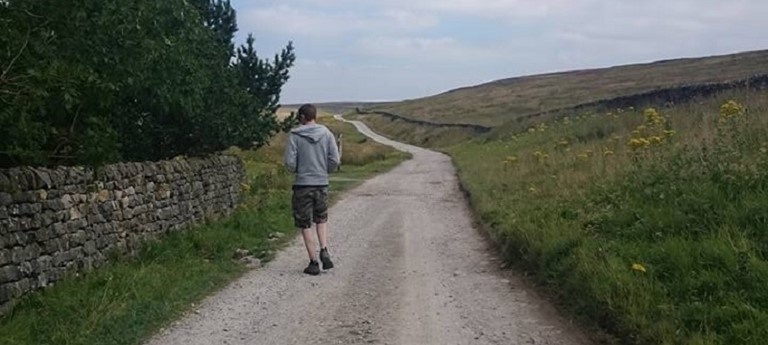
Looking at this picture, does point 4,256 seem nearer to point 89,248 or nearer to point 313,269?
point 89,248

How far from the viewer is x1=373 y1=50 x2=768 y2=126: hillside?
7112 cm

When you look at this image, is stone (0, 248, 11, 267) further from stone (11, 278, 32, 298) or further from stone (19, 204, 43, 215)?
stone (19, 204, 43, 215)

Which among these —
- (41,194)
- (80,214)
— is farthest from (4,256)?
(80,214)

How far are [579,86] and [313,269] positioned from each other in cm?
8758

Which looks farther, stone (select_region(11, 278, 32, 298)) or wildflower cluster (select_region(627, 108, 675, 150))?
wildflower cluster (select_region(627, 108, 675, 150))

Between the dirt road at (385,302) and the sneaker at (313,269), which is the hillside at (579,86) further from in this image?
the sneaker at (313,269)

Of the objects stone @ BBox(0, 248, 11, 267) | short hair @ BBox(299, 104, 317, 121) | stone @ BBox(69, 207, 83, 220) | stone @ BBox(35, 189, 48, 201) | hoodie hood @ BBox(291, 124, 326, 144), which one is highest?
short hair @ BBox(299, 104, 317, 121)

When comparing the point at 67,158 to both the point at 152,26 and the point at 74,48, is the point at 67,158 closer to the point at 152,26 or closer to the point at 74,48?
the point at 74,48

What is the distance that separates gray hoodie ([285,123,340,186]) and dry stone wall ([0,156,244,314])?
2243 millimetres

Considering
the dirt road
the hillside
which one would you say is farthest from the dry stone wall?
the hillside

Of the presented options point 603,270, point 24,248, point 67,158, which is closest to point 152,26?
point 67,158

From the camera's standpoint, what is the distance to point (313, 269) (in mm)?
9281

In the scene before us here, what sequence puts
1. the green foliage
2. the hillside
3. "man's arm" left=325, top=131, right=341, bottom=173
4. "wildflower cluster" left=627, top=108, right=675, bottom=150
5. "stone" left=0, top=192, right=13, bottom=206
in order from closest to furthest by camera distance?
"stone" left=0, top=192, right=13, bottom=206 < the green foliage < "man's arm" left=325, top=131, right=341, bottom=173 < "wildflower cluster" left=627, top=108, right=675, bottom=150 < the hillside

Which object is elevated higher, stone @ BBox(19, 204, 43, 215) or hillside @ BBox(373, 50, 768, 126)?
stone @ BBox(19, 204, 43, 215)
